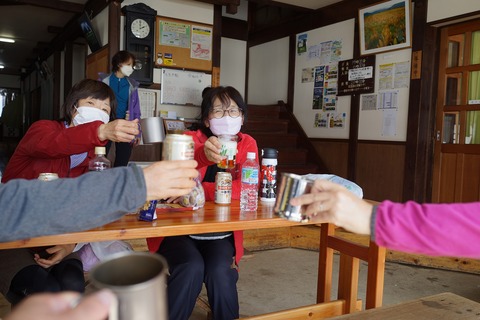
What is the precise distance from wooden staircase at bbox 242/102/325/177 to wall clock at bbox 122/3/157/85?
5.23 ft

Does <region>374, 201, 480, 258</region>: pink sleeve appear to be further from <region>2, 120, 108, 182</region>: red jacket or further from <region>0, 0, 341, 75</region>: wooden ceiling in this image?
<region>0, 0, 341, 75</region>: wooden ceiling

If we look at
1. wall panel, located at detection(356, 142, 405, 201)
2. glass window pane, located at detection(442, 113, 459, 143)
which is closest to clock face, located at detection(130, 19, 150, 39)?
wall panel, located at detection(356, 142, 405, 201)

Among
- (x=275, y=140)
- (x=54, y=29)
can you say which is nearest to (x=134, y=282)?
(x=275, y=140)

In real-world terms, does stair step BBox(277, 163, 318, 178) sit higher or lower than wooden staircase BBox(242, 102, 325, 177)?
lower

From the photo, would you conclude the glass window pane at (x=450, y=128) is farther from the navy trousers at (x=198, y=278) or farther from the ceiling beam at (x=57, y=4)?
the ceiling beam at (x=57, y=4)

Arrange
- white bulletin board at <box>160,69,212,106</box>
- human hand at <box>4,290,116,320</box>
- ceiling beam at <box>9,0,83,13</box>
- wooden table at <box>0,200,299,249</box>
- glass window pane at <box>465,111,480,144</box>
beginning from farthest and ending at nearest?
ceiling beam at <box>9,0,83,13</box>, white bulletin board at <box>160,69,212,106</box>, glass window pane at <box>465,111,480,144</box>, wooden table at <box>0,200,299,249</box>, human hand at <box>4,290,116,320</box>

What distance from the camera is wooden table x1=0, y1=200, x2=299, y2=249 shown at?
1195 mm

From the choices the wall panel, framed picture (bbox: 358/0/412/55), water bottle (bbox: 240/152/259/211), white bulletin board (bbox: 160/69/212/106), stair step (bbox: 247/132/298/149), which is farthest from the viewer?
stair step (bbox: 247/132/298/149)

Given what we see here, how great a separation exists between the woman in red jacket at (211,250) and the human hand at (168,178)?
58cm

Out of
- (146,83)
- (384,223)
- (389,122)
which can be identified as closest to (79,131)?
(384,223)

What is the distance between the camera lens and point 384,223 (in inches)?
33.6

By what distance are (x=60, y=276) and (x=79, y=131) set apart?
0.55 meters

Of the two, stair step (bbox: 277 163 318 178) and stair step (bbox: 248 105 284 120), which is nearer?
stair step (bbox: 277 163 318 178)

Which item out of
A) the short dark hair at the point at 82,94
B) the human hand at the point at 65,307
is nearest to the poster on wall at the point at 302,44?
the short dark hair at the point at 82,94
